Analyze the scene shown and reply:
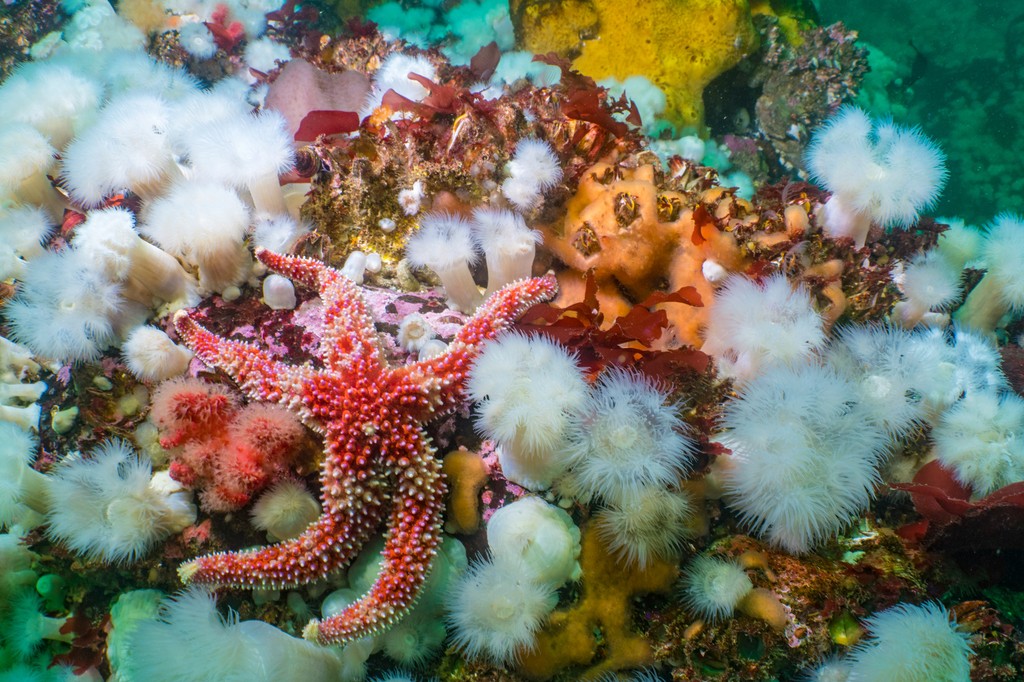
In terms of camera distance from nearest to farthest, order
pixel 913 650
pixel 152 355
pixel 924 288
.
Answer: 1. pixel 913 650
2. pixel 152 355
3. pixel 924 288

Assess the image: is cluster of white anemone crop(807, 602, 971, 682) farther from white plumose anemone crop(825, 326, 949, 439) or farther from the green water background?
the green water background

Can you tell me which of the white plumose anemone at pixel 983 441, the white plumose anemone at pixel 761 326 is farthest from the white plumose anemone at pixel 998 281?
the white plumose anemone at pixel 761 326

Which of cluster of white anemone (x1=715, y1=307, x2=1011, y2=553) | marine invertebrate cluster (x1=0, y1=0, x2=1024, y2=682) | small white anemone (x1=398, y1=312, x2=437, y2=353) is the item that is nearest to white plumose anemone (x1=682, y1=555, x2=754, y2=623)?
marine invertebrate cluster (x1=0, y1=0, x2=1024, y2=682)

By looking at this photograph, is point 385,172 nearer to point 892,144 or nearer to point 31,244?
point 31,244

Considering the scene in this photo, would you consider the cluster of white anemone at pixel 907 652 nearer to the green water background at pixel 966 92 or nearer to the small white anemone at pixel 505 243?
the small white anemone at pixel 505 243

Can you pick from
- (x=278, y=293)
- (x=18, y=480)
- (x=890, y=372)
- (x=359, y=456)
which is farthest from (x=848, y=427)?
(x=18, y=480)

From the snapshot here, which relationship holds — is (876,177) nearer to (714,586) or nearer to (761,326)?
(761,326)
